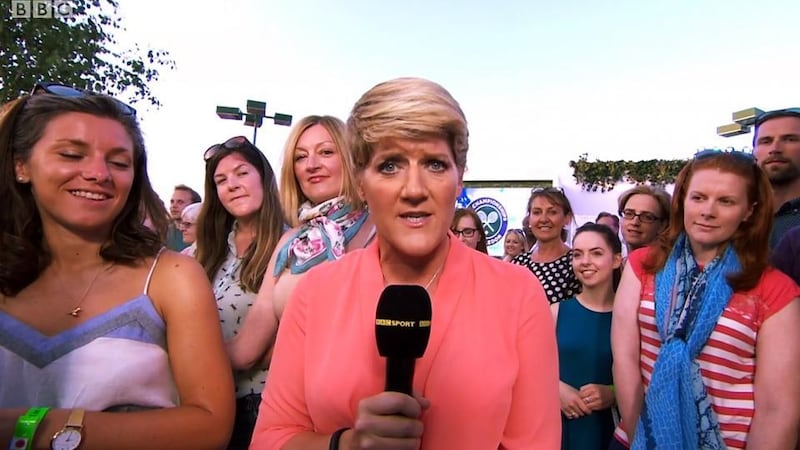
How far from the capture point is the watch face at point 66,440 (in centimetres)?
146

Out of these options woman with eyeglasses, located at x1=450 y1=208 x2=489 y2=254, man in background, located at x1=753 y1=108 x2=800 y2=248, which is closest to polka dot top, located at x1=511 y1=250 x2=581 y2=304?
woman with eyeglasses, located at x1=450 y1=208 x2=489 y2=254

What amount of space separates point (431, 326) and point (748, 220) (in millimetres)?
2083

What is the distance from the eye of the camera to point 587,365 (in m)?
3.42

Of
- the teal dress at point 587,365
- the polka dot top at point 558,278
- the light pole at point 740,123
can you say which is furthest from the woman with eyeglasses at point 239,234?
the light pole at point 740,123

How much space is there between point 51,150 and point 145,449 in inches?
39.3

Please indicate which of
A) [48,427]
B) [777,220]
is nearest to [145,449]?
[48,427]

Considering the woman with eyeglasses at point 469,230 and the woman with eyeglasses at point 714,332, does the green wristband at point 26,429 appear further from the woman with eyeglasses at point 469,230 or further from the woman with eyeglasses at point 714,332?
the woman with eyeglasses at point 469,230

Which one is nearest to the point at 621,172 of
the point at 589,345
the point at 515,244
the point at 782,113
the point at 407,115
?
the point at 515,244

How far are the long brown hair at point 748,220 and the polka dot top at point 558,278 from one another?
1.28 meters

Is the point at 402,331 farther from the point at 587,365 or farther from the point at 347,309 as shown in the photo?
the point at 587,365

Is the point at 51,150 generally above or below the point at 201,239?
above

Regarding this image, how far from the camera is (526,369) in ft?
4.55

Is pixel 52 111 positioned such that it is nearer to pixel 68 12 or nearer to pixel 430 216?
pixel 430 216

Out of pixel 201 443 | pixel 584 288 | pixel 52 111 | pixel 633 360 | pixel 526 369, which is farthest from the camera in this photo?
pixel 584 288
